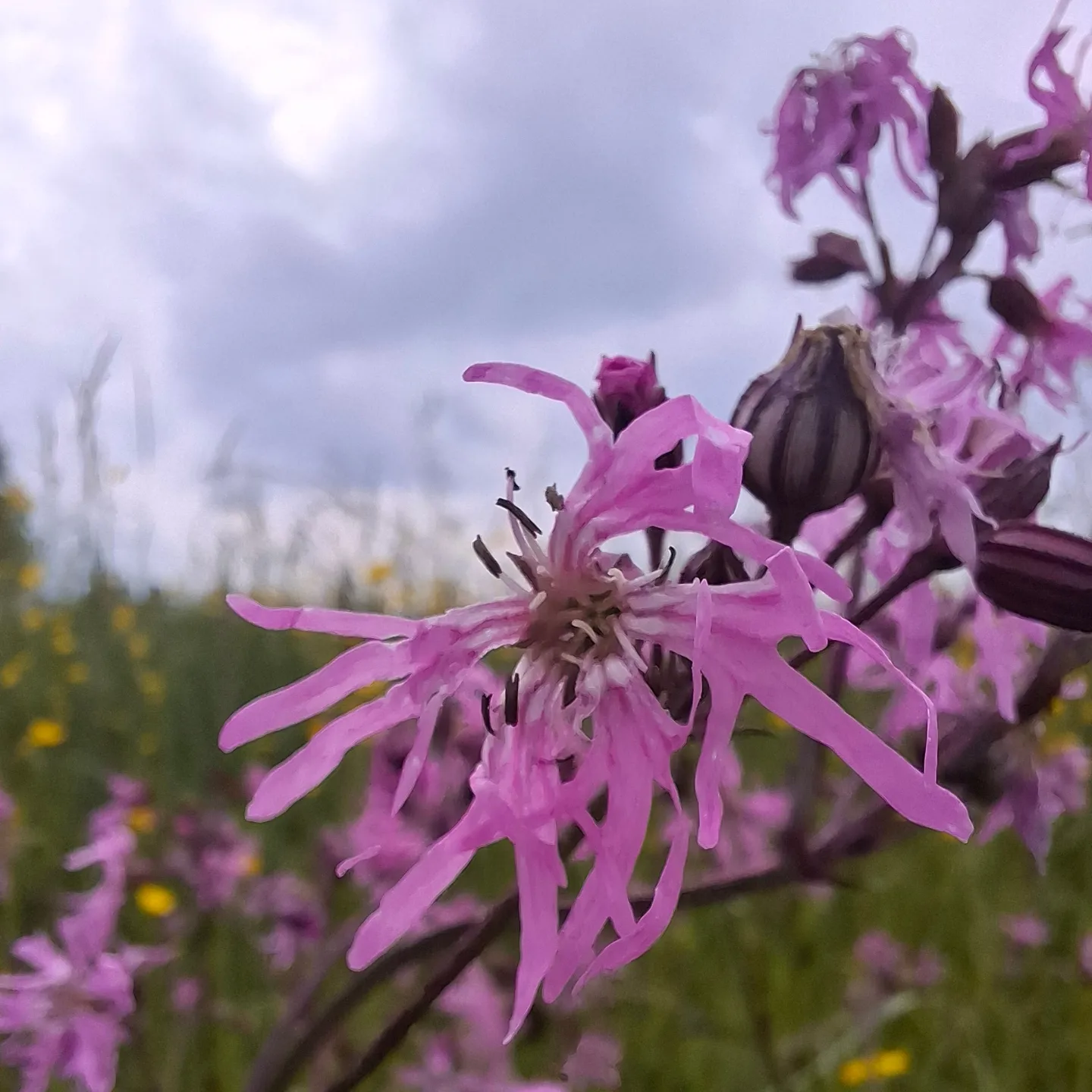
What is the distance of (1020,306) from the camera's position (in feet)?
3.43

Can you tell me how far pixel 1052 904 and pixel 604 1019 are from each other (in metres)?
1.26

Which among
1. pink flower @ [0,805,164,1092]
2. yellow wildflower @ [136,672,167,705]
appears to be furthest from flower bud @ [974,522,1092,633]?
yellow wildflower @ [136,672,167,705]

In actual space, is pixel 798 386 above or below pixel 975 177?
below

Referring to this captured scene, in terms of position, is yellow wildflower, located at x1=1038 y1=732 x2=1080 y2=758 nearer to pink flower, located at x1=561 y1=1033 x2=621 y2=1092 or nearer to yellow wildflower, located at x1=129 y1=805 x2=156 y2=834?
pink flower, located at x1=561 y1=1033 x2=621 y2=1092

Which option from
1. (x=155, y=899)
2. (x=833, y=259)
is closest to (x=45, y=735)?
(x=155, y=899)

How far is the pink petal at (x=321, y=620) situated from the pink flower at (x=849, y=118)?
739 mm

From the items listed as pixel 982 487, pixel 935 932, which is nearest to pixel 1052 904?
pixel 935 932

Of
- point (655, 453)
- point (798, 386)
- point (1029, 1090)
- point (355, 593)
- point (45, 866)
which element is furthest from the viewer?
point (355, 593)

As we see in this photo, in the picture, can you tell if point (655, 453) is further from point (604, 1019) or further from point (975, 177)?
point (604, 1019)

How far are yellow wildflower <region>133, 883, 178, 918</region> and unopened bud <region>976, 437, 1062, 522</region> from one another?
1756 millimetres

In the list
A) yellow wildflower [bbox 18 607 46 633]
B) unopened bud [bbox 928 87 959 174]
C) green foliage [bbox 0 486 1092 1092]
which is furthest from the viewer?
yellow wildflower [bbox 18 607 46 633]

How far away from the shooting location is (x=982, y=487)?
763 millimetres

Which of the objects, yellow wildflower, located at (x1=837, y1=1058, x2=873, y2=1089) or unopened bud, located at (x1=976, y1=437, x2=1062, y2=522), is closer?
unopened bud, located at (x1=976, y1=437, x2=1062, y2=522)

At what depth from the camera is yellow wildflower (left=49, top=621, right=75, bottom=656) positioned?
423 centimetres
